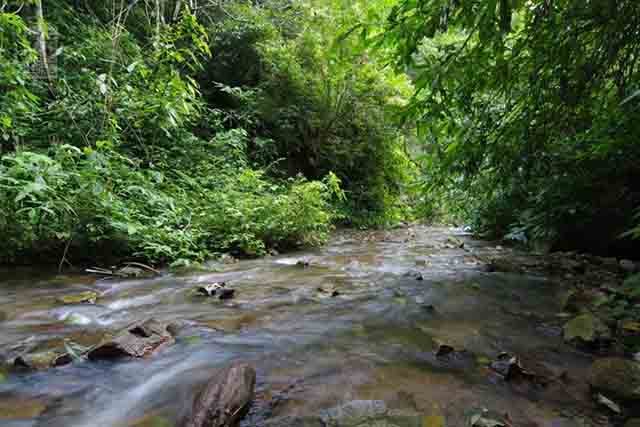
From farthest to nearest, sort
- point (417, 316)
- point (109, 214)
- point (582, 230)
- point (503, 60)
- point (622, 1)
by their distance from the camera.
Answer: point (582, 230)
point (109, 214)
point (503, 60)
point (417, 316)
point (622, 1)

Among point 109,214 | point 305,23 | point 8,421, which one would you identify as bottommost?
point 8,421

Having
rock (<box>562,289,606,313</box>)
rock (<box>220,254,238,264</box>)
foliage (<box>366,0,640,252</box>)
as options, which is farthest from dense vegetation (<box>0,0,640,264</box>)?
rock (<box>562,289,606,313</box>)

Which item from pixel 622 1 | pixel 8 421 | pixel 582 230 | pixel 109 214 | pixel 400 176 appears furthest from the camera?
pixel 400 176

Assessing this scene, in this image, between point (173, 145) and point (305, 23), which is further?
point (305, 23)

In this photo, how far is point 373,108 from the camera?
419 inches

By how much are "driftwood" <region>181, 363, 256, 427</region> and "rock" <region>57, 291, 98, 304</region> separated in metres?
1.89

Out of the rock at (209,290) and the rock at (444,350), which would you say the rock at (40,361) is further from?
the rock at (444,350)

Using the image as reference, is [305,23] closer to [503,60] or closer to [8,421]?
[503,60]

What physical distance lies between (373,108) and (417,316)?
30.2 ft

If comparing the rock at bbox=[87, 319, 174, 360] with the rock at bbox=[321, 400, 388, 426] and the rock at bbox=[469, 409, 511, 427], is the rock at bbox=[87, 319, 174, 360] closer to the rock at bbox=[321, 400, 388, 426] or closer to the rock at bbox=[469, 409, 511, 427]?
the rock at bbox=[321, 400, 388, 426]

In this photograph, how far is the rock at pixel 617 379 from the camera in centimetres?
135

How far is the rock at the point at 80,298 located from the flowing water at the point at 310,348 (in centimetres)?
6

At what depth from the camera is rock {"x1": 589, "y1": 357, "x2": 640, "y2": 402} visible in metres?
1.35

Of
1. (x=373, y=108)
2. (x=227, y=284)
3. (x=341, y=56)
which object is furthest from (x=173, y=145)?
(x=373, y=108)
